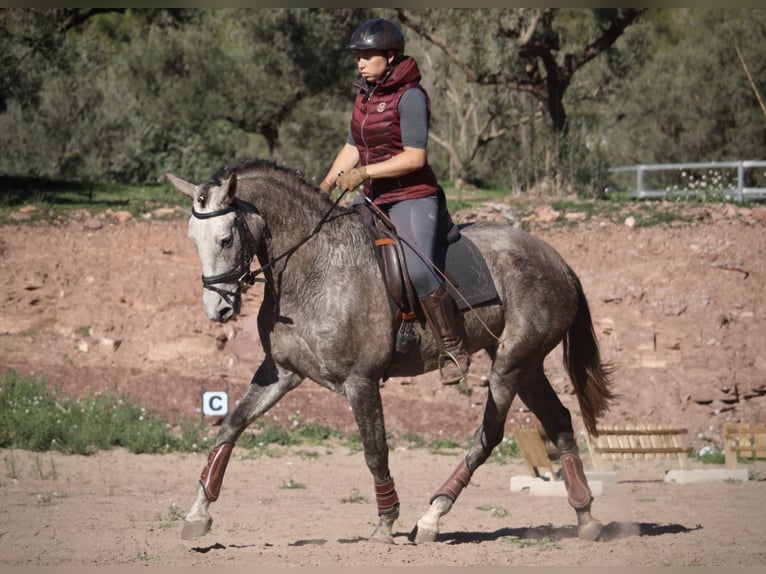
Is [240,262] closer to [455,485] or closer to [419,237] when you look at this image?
[419,237]

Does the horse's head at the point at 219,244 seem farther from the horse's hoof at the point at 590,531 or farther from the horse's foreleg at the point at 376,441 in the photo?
the horse's hoof at the point at 590,531

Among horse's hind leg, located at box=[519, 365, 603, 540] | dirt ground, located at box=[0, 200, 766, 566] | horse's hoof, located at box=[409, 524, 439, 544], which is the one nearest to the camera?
dirt ground, located at box=[0, 200, 766, 566]

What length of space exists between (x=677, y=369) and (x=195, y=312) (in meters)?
6.73

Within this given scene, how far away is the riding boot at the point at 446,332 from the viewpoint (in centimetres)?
808

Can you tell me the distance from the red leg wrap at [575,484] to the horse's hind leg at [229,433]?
7.65ft

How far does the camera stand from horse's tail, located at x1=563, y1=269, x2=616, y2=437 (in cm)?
938

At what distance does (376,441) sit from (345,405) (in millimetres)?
6637

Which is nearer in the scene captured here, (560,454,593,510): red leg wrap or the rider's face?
the rider's face

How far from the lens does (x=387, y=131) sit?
800 centimetres

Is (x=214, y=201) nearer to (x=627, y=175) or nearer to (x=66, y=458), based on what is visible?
(x=66, y=458)

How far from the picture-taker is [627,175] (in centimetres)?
3919

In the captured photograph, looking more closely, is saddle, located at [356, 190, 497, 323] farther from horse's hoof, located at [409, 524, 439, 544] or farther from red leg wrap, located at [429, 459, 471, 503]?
horse's hoof, located at [409, 524, 439, 544]

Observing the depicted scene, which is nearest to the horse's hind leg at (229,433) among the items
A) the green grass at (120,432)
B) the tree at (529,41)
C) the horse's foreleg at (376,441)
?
the horse's foreleg at (376,441)

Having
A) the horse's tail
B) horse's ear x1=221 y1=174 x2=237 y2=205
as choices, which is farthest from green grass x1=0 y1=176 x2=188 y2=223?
horse's ear x1=221 y1=174 x2=237 y2=205
